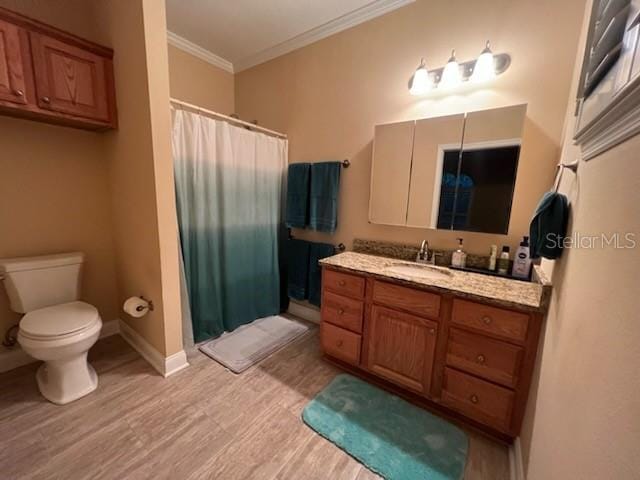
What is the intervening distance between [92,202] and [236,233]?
3.66ft

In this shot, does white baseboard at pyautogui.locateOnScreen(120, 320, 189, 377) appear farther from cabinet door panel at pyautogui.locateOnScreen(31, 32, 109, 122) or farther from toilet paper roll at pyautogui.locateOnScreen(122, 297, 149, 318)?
cabinet door panel at pyautogui.locateOnScreen(31, 32, 109, 122)

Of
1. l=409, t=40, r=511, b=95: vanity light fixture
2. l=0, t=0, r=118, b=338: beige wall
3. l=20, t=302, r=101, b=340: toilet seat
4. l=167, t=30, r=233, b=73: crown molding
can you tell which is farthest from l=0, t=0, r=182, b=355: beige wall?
l=409, t=40, r=511, b=95: vanity light fixture

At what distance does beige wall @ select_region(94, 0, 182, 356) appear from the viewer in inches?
58.8

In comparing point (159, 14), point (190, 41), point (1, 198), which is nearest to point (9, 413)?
point (1, 198)

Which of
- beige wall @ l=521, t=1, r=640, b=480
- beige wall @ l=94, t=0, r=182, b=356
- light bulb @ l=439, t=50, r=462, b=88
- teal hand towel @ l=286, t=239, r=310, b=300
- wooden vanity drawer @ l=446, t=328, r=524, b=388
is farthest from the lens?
teal hand towel @ l=286, t=239, r=310, b=300

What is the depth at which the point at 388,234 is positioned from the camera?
2.07 meters

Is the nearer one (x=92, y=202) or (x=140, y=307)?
(x=140, y=307)

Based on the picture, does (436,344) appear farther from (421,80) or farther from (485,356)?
(421,80)

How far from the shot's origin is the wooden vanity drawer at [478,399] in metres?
1.30

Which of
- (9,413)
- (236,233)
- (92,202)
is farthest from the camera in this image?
(236,233)

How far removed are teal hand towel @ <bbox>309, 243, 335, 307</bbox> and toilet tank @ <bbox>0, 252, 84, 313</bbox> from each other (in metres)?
1.75

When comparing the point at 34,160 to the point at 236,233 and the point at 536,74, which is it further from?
the point at 536,74

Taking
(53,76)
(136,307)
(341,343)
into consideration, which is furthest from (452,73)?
(136,307)

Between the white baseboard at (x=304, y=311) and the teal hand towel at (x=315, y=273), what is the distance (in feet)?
0.47
